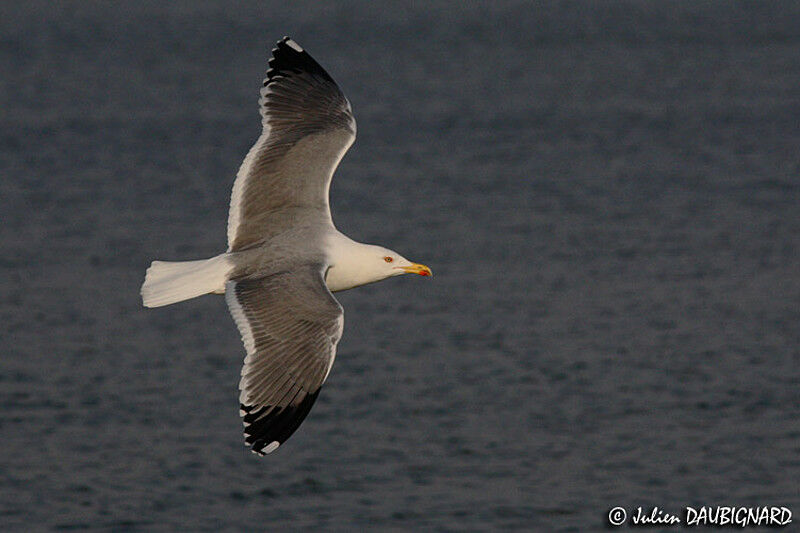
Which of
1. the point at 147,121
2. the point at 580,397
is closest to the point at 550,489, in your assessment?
the point at 580,397

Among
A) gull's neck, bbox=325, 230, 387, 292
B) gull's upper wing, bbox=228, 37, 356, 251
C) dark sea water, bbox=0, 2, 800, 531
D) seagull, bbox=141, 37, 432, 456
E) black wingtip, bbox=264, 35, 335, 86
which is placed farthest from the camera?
dark sea water, bbox=0, 2, 800, 531

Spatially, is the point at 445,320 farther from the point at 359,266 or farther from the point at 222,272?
the point at 222,272

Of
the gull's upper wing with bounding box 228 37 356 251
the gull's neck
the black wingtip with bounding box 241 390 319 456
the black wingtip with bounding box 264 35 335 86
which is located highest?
the black wingtip with bounding box 264 35 335 86

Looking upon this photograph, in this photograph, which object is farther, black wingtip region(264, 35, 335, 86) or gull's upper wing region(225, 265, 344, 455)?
black wingtip region(264, 35, 335, 86)

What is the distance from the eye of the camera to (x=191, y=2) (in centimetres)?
7794

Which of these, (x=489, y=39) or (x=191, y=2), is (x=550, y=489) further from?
(x=191, y=2)

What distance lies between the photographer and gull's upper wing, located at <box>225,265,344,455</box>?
29.7 feet

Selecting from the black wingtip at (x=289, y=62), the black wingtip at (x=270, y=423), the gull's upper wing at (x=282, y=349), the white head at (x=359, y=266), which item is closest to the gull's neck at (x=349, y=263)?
the white head at (x=359, y=266)

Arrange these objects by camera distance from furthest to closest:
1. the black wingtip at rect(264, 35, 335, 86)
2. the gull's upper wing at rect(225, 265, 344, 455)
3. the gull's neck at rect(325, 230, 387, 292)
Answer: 1. the black wingtip at rect(264, 35, 335, 86)
2. the gull's neck at rect(325, 230, 387, 292)
3. the gull's upper wing at rect(225, 265, 344, 455)

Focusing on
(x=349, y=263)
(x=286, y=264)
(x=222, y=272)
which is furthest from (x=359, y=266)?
(x=222, y=272)

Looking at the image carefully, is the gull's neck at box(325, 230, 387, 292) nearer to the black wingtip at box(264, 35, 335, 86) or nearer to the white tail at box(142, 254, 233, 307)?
the white tail at box(142, 254, 233, 307)

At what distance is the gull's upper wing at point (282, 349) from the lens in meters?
9.06

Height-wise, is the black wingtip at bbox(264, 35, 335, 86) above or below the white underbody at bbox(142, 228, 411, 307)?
above

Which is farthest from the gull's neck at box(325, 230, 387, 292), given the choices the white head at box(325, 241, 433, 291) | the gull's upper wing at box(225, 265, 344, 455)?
the gull's upper wing at box(225, 265, 344, 455)
